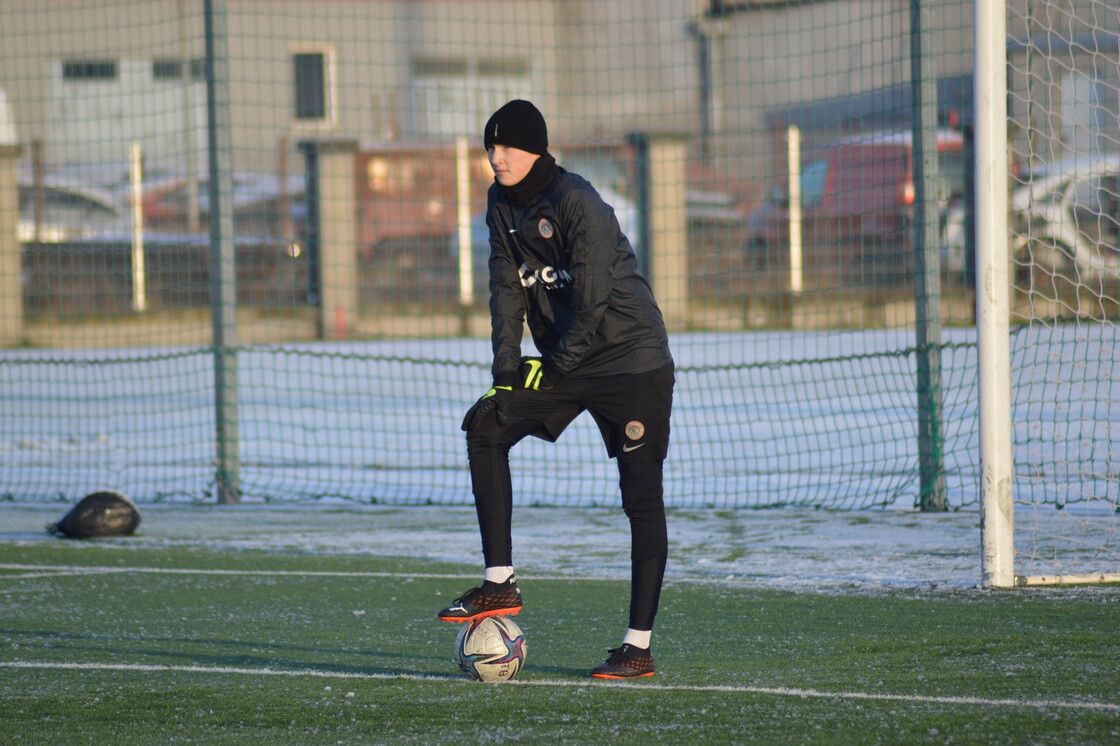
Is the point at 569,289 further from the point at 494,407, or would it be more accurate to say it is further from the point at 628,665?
the point at 628,665

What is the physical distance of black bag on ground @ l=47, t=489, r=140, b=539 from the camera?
8.10 meters

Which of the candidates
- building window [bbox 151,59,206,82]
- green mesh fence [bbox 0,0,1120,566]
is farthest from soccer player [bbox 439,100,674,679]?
building window [bbox 151,59,206,82]

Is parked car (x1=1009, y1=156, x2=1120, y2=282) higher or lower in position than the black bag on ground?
higher

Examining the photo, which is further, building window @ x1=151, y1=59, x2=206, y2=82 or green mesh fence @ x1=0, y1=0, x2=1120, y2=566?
building window @ x1=151, y1=59, x2=206, y2=82

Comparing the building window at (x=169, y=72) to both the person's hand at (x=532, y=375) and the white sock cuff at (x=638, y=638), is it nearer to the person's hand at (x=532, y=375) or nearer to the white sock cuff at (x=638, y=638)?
the person's hand at (x=532, y=375)

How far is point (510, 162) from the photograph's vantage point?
440 cm

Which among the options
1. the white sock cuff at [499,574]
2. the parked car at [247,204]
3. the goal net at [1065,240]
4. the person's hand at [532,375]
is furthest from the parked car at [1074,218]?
the parked car at [247,204]

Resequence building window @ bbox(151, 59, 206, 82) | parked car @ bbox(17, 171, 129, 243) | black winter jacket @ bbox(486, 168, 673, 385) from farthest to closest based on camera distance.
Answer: parked car @ bbox(17, 171, 129, 243)
building window @ bbox(151, 59, 206, 82)
black winter jacket @ bbox(486, 168, 673, 385)

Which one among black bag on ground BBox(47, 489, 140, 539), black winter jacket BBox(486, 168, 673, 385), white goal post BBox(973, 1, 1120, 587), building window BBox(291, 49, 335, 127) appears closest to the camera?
black winter jacket BBox(486, 168, 673, 385)

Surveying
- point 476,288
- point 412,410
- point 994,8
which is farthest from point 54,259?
point 994,8

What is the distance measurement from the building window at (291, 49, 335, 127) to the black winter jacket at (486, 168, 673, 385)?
262 inches

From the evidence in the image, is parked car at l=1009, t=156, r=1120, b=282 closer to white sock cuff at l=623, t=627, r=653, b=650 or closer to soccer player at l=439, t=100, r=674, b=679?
soccer player at l=439, t=100, r=674, b=679

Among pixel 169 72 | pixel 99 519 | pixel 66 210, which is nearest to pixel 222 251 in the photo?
pixel 99 519

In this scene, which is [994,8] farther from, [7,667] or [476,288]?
[476,288]
